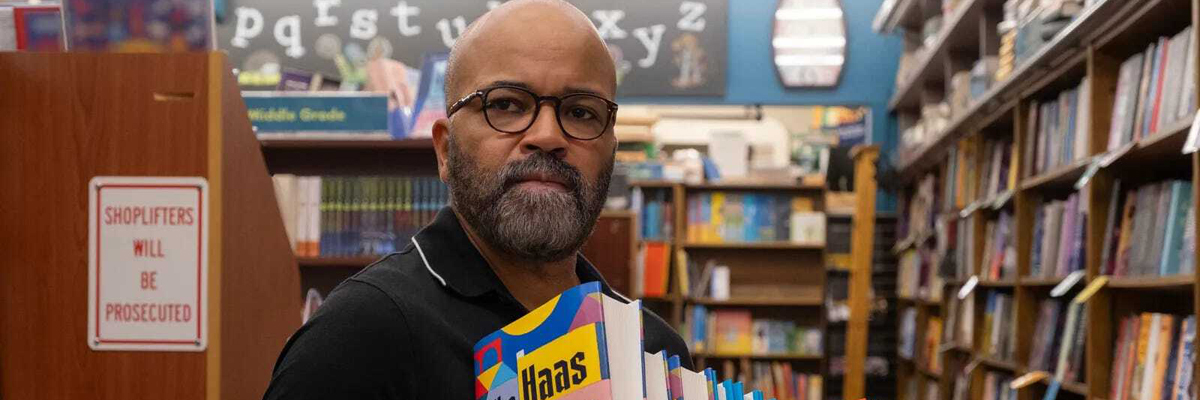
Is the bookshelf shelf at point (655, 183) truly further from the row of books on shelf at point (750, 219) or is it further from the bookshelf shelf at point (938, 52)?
the bookshelf shelf at point (938, 52)

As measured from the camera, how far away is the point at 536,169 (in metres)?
1.14

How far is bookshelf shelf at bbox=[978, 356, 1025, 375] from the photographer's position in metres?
4.38

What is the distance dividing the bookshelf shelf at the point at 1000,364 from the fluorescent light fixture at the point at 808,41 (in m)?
2.86

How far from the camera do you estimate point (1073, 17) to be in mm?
3602

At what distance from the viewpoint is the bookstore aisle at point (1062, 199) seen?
118 inches

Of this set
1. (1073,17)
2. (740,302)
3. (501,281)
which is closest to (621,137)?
(740,302)

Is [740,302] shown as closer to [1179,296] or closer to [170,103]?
[1179,296]

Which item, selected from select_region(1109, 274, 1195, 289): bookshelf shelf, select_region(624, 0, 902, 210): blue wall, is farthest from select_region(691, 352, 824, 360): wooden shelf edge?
select_region(1109, 274, 1195, 289): bookshelf shelf

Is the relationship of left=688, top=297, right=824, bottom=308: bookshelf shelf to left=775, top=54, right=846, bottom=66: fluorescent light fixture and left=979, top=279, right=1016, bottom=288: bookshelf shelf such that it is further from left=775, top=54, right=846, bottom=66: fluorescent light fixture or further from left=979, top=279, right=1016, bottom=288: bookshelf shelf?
left=979, top=279, right=1016, bottom=288: bookshelf shelf

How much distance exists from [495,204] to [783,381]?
22.9 ft

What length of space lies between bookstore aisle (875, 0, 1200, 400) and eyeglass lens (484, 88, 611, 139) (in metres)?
1.82

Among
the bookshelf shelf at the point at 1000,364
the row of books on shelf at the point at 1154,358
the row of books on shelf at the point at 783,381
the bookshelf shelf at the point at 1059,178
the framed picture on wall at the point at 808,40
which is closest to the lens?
the row of books on shelf at the point at 1154,358

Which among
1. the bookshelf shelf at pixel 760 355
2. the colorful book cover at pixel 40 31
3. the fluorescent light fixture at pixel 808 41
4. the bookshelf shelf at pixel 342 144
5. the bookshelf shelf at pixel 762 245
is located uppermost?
the fluorescent light fixture at pixel 808 41

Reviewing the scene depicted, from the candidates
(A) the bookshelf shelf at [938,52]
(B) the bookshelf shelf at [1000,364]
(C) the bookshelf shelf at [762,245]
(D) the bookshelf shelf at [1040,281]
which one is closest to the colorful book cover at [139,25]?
(D) the bookshelf shelf at [1040,281]
